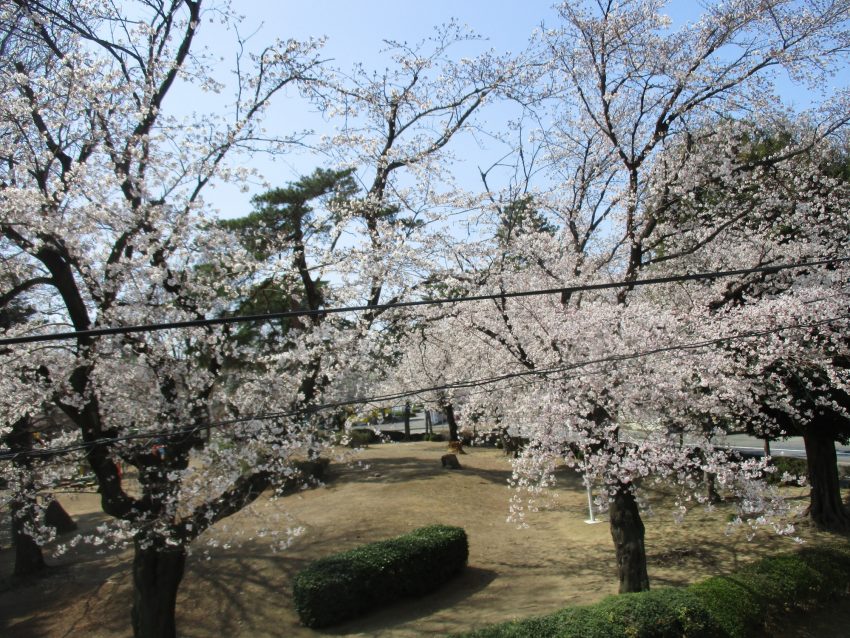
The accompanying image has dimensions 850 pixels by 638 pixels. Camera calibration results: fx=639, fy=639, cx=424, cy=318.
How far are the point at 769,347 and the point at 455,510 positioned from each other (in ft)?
30.4

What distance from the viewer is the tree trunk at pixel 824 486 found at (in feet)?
41.3

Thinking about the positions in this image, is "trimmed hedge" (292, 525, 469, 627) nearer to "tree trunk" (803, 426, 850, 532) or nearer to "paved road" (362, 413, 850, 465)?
"tree trunk" (803, 426, 850, 532)

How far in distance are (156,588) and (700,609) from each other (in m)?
6.56

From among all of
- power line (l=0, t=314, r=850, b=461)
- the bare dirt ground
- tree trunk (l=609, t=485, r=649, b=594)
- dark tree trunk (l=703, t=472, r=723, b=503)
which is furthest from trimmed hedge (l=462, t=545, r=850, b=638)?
dark tree trunk (l=703, t=472, r=723, b=503)

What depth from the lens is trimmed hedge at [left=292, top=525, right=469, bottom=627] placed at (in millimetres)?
9648

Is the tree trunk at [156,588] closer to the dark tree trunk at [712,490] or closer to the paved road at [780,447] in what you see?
the dark tree trunk at [712,490]

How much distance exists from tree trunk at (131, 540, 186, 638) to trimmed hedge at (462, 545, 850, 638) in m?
3.65

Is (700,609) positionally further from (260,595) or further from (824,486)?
(260,595)

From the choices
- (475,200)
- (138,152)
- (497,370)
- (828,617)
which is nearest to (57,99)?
(138,152)

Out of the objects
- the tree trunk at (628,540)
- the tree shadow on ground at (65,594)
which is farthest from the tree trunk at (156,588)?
the tree trunk at (628,540)

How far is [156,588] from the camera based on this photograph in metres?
7.81

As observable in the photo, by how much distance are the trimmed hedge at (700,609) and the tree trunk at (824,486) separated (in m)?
3.71

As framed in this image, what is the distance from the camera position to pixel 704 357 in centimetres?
827

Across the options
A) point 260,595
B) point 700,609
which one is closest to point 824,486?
point 700,609
